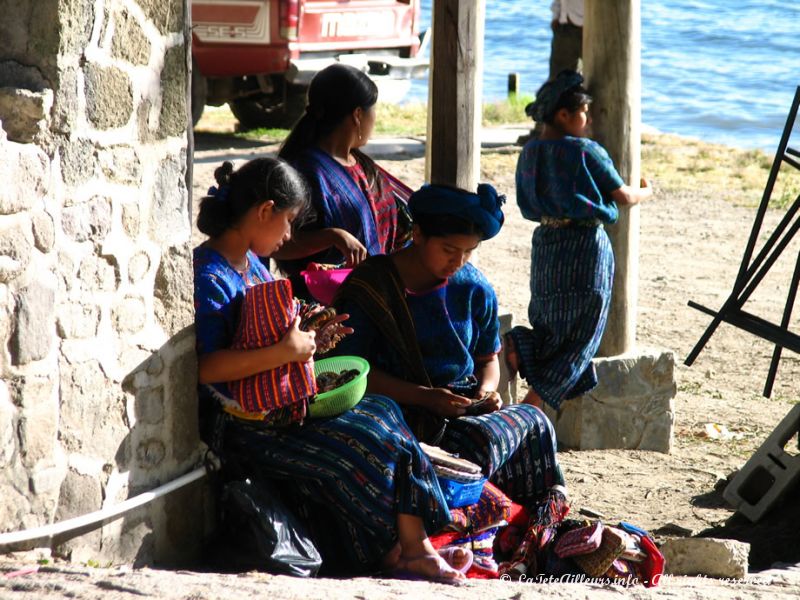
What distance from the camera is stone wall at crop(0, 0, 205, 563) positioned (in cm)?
285

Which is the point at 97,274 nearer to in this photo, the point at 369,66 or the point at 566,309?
the point at 566,309

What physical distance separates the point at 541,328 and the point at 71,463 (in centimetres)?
280

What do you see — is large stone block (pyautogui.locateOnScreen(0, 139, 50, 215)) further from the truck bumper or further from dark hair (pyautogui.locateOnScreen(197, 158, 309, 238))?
the truck bumper

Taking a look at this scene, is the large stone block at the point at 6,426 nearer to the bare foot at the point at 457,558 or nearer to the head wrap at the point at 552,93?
the bare foot at the point at 457,558

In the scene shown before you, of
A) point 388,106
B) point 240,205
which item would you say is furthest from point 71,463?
point 388,106

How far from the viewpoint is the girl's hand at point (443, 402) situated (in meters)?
3.81

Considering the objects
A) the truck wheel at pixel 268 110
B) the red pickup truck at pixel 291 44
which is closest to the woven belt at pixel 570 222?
the red pickup truck at pixel 291 44

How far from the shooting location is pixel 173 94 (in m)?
3.33

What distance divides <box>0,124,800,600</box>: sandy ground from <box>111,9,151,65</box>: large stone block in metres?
1.34

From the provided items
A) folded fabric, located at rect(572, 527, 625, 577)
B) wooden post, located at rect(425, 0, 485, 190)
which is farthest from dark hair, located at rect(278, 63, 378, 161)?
folded fabric, located at rect(572, 527, 625, 577)

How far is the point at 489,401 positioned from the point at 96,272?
1.47 m

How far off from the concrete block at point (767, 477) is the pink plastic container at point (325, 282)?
2143 mm

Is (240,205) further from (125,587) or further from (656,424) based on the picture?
(656,424)

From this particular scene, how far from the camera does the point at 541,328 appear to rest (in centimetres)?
539
